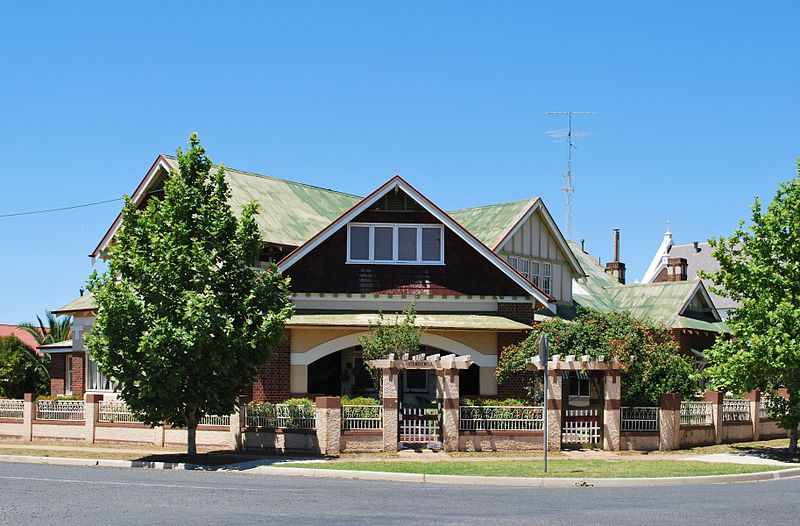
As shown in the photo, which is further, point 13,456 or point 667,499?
point 13,456

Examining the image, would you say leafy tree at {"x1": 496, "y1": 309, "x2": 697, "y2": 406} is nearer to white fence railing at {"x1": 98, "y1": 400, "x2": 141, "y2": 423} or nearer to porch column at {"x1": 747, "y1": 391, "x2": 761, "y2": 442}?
porch column at {"x1": 747, "y1": 391, "x2": 761, "y2": 442}

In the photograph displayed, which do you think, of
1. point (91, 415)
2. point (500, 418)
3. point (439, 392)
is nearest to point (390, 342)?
point (439, 392)

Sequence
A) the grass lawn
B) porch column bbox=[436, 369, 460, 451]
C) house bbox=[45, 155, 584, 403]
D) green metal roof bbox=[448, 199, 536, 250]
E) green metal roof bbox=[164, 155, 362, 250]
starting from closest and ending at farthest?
the grass lawn
porch column bbox=[436, 369, 460, 451]
house bbox=[45, 155, 584, 403]
green metal roof bbox=[164, 155, 362, 250]
green metal roof bbox=[448, 199, 536, 250]

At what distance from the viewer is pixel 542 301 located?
3266 cm

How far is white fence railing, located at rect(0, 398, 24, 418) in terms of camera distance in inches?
1297

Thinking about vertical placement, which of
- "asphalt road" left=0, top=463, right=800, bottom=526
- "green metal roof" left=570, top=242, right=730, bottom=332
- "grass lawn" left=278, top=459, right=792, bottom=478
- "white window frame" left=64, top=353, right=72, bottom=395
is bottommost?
"grass lawn" left=278, top=459, right=792, bottom=478

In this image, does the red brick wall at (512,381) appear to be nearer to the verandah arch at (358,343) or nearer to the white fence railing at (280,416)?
the verandah arch at (358,343)

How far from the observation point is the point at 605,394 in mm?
27703

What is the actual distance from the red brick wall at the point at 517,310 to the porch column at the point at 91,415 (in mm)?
13099

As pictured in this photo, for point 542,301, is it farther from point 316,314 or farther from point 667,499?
point 667,499

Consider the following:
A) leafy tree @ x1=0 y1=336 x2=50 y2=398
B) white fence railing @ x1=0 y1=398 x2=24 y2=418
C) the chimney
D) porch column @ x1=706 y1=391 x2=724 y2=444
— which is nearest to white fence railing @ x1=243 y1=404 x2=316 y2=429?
white fence railing @ x1=0 y1=398 x2=24 y2=418

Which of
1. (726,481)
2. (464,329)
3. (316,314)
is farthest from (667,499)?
(316,314)

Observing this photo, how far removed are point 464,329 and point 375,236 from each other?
4318 millimetres

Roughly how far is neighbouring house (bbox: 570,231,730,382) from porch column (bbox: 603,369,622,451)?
12.9m
